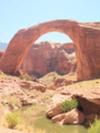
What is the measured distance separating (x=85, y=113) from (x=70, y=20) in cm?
2239

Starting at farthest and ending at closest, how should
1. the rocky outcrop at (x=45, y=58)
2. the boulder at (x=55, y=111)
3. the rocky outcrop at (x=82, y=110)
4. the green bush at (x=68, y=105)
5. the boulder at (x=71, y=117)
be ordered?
1. the rocky outcrop at (x=45, y=58)
2. the boulder at (x=55, y=111)
3. the green bush at (x=68, y=105)
4. the rocky outcrop at (x=82, y=110)
5. the boulder at (x=71, y=117)

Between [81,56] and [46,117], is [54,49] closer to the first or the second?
[81,56]

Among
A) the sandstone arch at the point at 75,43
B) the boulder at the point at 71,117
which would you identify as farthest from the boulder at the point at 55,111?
the sandstone arch at the point at 75,43

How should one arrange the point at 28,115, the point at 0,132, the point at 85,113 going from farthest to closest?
the point at 28,115 < the point at 85,113 < the point at 0,132

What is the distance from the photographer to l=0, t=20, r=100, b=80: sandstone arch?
122 ft

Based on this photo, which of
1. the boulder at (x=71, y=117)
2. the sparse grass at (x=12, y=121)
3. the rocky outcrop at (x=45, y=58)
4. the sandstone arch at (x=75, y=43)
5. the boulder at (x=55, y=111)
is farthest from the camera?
the rocky outcrop at (x=45, y=58)

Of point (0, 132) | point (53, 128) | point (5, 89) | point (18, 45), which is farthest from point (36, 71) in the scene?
point (0, 132)

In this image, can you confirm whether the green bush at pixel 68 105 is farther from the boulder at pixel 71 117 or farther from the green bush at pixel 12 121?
the green bush at pixel 12 121

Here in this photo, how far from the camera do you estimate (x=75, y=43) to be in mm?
40719

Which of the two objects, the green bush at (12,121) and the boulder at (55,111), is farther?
the boulder at (55,111)

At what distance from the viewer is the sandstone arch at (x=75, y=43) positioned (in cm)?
3722

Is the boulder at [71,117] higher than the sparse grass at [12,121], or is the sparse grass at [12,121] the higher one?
the sparse grass at [12,121]

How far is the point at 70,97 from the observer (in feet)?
66.8

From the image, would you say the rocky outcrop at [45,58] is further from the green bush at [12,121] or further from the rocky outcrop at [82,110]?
the green bush at [12,121]
